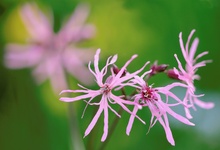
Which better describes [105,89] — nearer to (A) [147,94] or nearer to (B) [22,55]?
(A) [147,94]

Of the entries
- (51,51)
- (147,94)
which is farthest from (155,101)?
(51,51)

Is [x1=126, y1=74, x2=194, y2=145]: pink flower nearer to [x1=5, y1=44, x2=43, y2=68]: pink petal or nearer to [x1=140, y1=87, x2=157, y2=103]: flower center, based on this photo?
[x1=140, y1=87, x2=157, y2=103]: flower center

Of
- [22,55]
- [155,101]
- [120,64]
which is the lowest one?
[155,101]

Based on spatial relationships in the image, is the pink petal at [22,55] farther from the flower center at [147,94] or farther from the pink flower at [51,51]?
the flower center at [147,94]

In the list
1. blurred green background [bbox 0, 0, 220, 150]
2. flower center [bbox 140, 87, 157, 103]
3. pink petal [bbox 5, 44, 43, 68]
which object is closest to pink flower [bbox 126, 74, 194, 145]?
flower center [bbox 140, 87, 157, 103]

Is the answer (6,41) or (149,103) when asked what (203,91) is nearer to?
(6,41)
